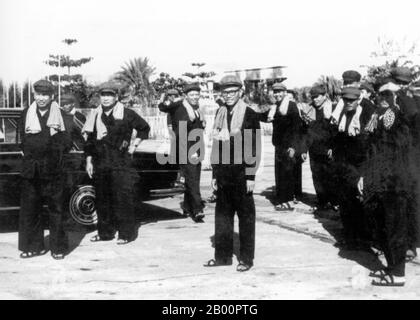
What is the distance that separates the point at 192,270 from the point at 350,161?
2326 millimetres

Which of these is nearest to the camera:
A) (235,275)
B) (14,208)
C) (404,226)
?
(404,226)

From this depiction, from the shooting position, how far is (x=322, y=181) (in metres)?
10.4

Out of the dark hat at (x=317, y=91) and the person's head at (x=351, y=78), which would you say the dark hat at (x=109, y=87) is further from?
the dark hat at (x=317, y=91)

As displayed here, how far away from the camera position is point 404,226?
607 cm

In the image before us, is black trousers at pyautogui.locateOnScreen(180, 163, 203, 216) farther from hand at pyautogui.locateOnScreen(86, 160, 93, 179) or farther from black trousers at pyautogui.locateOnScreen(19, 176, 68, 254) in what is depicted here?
black trousers at pyautogui.locateOnScreen(19, 176, 68, 254)

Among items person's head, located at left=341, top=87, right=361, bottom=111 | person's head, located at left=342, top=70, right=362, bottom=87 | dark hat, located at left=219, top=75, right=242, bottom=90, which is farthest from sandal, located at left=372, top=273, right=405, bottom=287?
person's head, located at left=342, top=70, right=362, bottom=87

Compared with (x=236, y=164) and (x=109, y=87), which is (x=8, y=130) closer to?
(x=109, y=87)

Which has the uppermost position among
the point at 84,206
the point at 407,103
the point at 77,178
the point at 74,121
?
the point at 407,103

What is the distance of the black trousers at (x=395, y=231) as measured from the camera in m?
6.04

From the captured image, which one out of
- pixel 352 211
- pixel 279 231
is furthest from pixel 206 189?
pixel 352 211

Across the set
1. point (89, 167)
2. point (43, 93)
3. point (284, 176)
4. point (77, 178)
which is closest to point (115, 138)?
point (89, 167)

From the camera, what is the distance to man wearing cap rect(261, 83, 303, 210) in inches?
416
